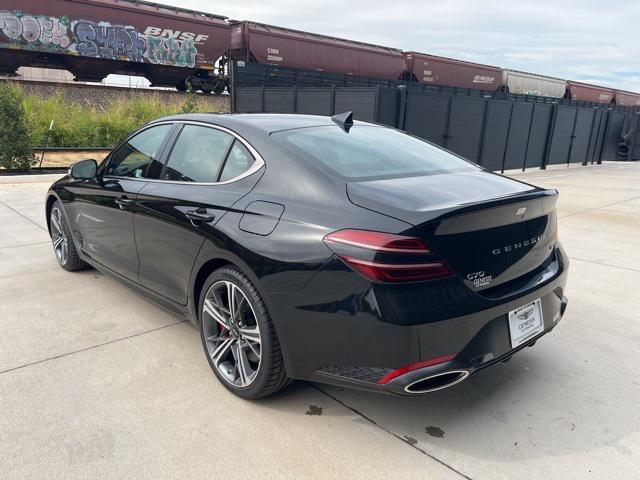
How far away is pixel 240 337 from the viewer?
2.71 meters

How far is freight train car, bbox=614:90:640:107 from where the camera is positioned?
43.8 meters

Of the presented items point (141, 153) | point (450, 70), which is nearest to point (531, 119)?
point (141, 153)

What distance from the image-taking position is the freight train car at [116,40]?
58.1 ft

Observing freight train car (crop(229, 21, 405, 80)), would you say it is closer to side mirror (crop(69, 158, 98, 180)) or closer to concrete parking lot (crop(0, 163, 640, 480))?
side mirror (crop(69, 158, 98, 180))

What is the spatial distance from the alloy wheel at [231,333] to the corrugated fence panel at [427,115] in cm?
944

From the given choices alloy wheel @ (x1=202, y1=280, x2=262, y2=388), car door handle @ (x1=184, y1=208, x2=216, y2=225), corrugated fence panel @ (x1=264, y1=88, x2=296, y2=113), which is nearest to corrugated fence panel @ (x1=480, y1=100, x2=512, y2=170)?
corrugated fence panel @ (x1=264, y1=88, x2=296, y2=113)

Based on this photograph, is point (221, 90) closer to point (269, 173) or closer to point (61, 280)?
point (61, 280)

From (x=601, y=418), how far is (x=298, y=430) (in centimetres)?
160

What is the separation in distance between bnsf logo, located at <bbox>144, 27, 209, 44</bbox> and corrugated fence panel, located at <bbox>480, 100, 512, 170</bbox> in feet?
46.9

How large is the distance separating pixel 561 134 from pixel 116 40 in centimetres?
1722

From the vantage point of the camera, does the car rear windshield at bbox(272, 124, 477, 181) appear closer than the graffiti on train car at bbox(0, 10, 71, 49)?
Yes

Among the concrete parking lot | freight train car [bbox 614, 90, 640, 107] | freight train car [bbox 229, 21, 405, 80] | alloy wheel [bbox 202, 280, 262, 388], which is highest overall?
freight train car [bbox 229, 21, 405, 80]

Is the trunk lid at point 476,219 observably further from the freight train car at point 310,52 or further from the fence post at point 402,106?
the freight train car at point 310,52

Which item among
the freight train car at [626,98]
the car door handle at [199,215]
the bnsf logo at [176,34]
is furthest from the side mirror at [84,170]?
the freight train car at [626,98]
